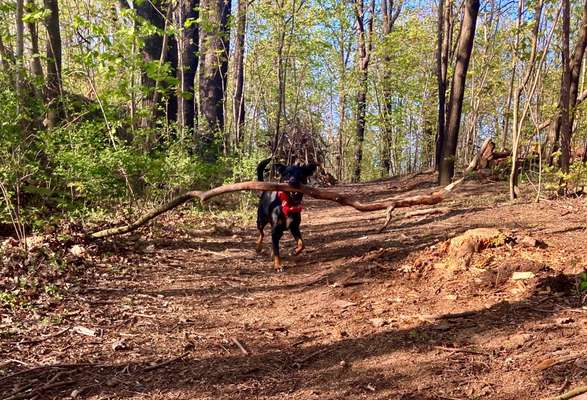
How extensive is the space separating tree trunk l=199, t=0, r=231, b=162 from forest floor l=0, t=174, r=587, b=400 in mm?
5363

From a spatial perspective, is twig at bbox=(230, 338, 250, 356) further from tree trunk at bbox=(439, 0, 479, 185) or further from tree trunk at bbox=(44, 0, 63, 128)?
tree trunk at bbox=(439, 0, 479, 185)

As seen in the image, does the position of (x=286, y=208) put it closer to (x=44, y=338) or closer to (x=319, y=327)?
(x=319, y=327)

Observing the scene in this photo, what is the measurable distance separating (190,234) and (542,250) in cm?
537

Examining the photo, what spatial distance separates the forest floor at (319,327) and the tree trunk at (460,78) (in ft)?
14.6

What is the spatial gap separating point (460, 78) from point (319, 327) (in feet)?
27.1

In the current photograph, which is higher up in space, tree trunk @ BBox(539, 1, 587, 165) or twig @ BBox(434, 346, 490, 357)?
tree trunk @ BBox(539, 1, 587, 165)

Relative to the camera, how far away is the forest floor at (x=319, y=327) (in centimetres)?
293

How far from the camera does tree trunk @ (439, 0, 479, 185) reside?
33.6 feet

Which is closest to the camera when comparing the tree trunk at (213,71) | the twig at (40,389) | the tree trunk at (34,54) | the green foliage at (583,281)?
the twig at (40,389)

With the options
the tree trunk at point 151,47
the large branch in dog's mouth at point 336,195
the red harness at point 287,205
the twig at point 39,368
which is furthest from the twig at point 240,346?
the tree trunk at point 151,47

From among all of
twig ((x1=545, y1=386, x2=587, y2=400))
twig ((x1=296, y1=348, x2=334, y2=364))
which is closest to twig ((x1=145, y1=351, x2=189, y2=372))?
twig ((x1=296, y1=348, x2=334, y2=364))

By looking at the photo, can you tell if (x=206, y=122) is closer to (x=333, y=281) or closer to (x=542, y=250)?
(x=333, y=281)

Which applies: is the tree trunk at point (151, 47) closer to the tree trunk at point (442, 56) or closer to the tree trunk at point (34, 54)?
the tree trunk at point (34, 54)

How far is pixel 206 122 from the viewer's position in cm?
A: 1160
